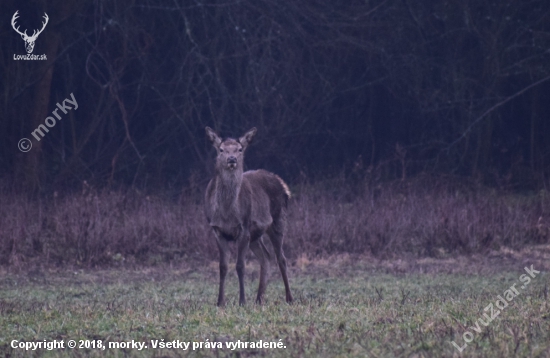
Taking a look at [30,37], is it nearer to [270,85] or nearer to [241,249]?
[270,85]

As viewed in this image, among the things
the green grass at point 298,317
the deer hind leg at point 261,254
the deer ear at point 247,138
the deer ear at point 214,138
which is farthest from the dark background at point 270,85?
Answer: the deer ear at point 214,138

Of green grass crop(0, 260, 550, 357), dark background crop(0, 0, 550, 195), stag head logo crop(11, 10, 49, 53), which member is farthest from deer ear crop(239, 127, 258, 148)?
stag head logo crop(11, 10, 49, 53)

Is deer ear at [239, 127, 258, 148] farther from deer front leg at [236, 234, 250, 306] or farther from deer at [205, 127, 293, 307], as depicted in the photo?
deer front leg at [236, 234, 250, 306]

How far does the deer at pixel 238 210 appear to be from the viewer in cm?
939

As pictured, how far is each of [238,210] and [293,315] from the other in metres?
2.15

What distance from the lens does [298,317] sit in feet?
24.0

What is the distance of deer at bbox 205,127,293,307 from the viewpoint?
9.39 m

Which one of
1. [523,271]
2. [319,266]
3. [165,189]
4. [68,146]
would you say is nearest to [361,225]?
[319,266]

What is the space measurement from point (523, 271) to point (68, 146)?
1180 cm

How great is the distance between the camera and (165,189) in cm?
2078

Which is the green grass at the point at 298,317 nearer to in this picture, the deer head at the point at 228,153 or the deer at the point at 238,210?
the deer at the point at 238,210

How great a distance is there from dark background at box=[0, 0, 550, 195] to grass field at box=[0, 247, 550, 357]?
7224 mm

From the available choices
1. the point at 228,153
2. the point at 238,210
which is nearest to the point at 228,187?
the point at 238,210

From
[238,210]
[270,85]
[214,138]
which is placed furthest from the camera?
[270,85]
